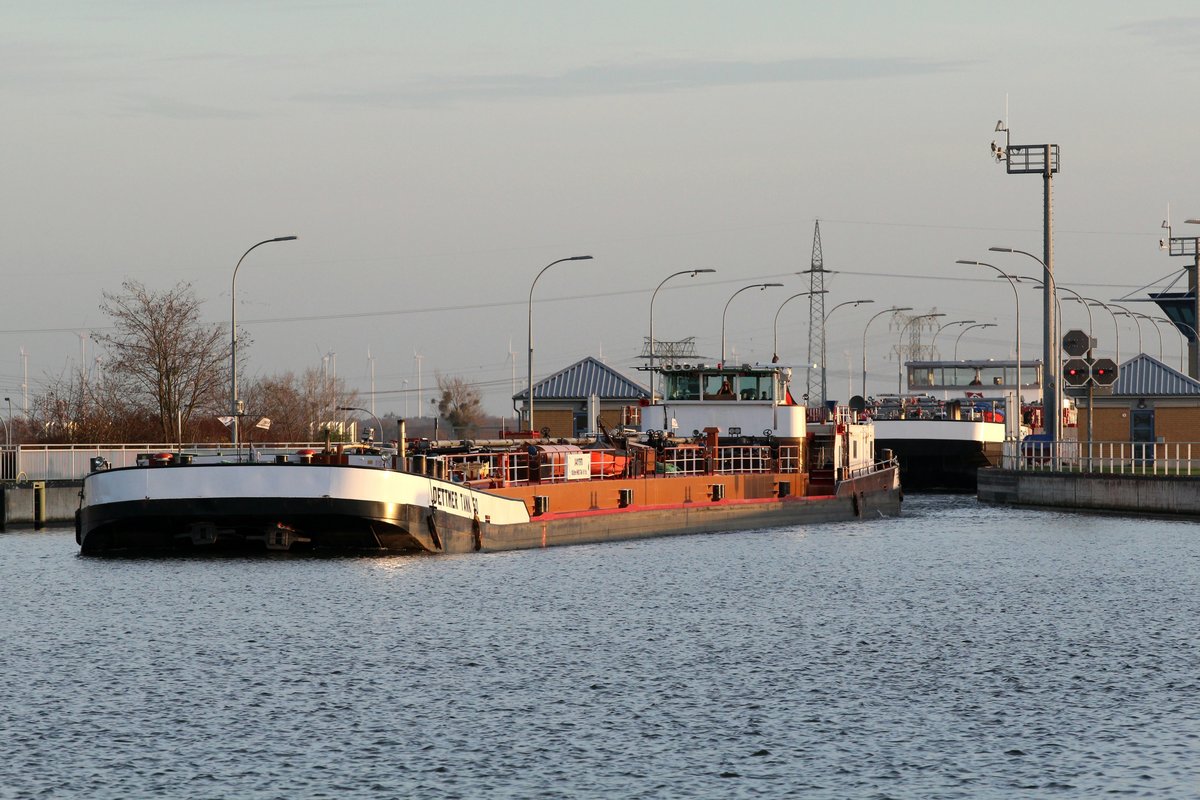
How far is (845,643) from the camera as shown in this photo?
30156mm

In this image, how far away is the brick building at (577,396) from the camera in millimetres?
99000

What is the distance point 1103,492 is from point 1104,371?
546 cm

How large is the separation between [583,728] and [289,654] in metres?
7.44

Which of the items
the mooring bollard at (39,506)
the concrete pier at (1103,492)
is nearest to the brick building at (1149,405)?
the concrete pier at (1103,492)

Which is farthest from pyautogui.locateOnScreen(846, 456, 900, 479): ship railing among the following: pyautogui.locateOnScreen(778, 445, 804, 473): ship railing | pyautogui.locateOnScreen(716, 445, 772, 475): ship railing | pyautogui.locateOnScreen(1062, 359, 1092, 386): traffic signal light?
pyautogui.locateOnScreen(1062, 359, 1092, 386): traffic signal light

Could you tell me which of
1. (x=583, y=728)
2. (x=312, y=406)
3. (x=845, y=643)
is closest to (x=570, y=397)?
(x=312, y=406)

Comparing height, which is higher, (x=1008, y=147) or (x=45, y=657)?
(x=1008, y=147)

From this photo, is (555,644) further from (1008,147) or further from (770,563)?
(1008,147)

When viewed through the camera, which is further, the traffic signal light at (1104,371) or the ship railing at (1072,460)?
the traffic signal light at (1104,371)

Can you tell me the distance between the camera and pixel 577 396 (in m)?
99.2

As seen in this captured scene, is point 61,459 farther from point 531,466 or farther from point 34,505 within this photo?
point 531,466

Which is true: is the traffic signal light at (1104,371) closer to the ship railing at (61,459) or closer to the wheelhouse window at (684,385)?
the wheelhouse window at (684,385)

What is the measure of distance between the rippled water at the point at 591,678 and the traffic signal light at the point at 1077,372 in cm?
1889

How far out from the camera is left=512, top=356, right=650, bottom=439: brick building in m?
99.0
